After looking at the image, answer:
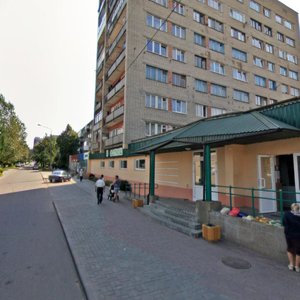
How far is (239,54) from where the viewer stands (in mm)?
28547

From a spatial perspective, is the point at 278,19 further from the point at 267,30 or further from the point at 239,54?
the point at 239,54

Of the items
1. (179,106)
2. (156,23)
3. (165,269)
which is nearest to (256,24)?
(156,23)

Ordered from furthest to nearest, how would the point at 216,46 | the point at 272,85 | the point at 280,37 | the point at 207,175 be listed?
the point at 280,37
the point at 272,85
the point at 216,46
the point at 207,175

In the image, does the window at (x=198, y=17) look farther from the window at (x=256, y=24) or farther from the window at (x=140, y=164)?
the window at (x=140, y=164)

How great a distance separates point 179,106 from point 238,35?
14.7m

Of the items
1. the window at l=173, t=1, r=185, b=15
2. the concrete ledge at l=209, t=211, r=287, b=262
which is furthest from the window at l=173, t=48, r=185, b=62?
the concrete ledge at l=209, t=211, r=287, b=262

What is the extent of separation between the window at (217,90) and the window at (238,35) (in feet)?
25.5

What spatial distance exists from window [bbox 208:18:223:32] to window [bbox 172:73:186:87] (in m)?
8.69

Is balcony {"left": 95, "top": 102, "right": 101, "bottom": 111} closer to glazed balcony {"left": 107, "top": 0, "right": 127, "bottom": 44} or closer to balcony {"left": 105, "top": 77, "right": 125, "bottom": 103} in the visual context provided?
balcony {"left": 105, "top": 77, "right": 125, "bottom": 103}

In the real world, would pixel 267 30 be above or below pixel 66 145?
above

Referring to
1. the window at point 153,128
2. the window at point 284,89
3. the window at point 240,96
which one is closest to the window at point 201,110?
the window at point 153,128

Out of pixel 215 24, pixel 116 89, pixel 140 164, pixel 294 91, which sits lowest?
pixel 140 164

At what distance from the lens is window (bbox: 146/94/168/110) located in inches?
869

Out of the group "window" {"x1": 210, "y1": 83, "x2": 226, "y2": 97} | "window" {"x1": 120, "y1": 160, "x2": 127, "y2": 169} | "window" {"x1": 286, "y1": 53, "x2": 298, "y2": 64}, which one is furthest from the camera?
"window" {"x1": 286, "y1": 53, "x2": 298, "y2": 64}
